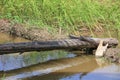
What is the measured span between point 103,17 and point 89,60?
273 centimetres

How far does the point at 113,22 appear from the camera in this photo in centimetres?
1077

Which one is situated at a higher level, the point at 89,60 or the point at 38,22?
the point at 38,22

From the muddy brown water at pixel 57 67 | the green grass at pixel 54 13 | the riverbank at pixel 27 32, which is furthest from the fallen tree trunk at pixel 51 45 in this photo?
the green grass at pixel 54 13

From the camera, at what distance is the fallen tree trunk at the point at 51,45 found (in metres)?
6.60

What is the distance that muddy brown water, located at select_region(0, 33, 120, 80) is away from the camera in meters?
6.40

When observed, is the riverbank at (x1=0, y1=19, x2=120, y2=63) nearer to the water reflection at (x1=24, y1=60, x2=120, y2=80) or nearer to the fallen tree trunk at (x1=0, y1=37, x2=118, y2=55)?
the fallen tree trunk at (x1=0, y1=37, x2=118, y2=55)

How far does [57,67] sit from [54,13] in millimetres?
3057

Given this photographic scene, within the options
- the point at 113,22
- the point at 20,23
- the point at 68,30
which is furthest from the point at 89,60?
the point at 113,22

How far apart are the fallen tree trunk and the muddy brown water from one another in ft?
0.97

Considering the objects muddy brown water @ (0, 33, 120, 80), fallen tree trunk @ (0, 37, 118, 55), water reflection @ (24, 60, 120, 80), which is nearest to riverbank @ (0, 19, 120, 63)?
muddy brown water @ (0, 33, 120, 80)

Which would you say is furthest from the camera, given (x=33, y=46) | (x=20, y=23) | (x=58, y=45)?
(x=20, y=23)

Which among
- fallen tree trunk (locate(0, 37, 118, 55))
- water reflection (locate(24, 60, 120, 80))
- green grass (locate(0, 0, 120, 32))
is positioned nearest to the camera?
water reflection (locate(24, 60, 120, 80))

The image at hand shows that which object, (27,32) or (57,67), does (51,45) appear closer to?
(57,67)

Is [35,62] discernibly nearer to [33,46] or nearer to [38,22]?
[33,46]
